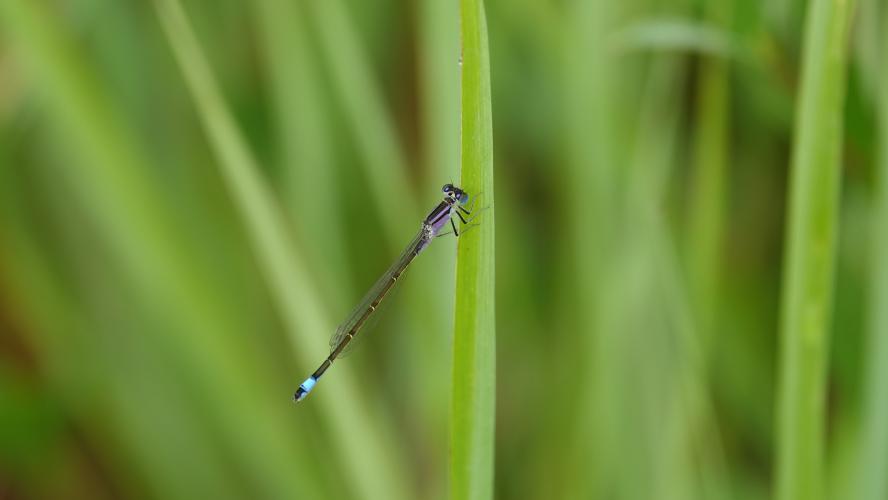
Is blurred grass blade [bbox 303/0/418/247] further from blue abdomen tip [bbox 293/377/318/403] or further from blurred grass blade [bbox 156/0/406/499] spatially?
blue abdomen tip [bbox 293/377/318/403]

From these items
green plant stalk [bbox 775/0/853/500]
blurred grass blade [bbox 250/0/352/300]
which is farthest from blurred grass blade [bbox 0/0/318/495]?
green plant stalk [bbox 775/0/853/500]

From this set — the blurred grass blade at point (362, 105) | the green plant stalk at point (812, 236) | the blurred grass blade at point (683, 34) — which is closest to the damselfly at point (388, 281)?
the blurred grass blade at point (362, 105)

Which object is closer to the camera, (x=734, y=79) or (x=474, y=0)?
(x=474, y=0)

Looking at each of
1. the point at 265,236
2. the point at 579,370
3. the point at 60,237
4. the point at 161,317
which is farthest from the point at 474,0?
the point at 60,237

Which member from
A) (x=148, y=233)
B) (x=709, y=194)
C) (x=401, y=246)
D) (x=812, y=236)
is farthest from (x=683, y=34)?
(x=148, y=233)

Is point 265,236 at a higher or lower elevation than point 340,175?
lower

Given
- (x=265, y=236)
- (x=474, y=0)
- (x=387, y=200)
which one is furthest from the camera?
(x=387, y=200)

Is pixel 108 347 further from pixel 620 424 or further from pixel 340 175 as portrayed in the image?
pixel 620 424

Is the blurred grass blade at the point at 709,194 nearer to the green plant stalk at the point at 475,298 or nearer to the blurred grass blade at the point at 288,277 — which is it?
the blurred grass blade at the point at 288,277
